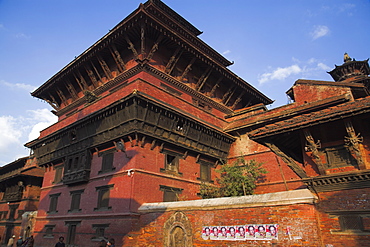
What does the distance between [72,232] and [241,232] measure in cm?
1292

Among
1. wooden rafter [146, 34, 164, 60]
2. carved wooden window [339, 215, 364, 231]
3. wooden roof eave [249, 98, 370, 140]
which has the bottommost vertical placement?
carved wooden window [339, 215, 364, 231]

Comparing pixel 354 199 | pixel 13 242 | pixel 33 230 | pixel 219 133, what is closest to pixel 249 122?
pixel 219 133

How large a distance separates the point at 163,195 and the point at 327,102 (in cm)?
1211

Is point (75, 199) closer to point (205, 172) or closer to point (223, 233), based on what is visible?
point (205, 172)

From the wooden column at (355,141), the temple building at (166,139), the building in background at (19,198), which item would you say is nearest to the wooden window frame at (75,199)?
the temple building at (166,139)

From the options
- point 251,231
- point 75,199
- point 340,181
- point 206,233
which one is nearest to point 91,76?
point 75,199

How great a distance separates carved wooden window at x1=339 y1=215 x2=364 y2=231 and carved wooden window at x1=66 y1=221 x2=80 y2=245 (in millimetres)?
15134

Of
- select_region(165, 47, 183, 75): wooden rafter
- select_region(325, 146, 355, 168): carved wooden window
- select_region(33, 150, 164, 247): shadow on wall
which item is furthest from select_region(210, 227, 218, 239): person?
select_region(165, 47, 183, 75): wooden rafter

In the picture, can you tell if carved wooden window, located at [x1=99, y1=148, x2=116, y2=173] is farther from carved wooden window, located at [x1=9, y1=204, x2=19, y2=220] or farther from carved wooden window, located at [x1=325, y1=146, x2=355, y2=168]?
carved wooden window, located at [x1=9, y1=204, x2=19, y2=220]

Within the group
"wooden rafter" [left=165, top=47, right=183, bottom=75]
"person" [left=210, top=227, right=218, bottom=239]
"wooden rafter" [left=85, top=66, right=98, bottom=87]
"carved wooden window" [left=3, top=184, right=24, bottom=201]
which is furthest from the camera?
"carved wooden window" [left=3, top=184, right=24, bottom=201]

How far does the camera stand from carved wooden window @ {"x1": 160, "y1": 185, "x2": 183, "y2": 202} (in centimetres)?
1677

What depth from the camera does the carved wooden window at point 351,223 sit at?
984 centimetres

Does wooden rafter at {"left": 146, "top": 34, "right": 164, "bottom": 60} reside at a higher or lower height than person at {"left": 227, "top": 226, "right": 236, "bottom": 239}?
higher

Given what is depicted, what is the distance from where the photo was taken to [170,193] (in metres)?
17.2
